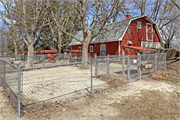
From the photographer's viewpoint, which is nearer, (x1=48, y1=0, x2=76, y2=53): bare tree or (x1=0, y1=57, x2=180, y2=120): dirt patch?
(x1=0, y1=57, x2=180, y2=120): dirt patch

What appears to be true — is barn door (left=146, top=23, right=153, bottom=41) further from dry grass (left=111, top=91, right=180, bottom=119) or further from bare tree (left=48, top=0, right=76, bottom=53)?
dry grass (left=111, top=91, right=180, bottom=119)

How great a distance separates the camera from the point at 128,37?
788 inches

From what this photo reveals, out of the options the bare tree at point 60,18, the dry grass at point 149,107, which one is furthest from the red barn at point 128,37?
the dry grass at point 149,107

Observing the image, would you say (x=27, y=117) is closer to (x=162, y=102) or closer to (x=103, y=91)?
(x=103, y=91)

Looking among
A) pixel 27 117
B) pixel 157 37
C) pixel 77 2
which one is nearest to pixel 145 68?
pixel 27 117

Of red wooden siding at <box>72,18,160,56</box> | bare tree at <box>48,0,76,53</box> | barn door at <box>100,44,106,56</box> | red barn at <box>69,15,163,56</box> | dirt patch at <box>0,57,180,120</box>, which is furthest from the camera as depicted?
barn door at <box>100,44,106,56</box>

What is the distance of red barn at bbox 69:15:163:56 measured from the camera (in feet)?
63.2

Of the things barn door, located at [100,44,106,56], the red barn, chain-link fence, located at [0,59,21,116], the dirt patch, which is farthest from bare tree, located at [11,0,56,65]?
Result: the dirt patch

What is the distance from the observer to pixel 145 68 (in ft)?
31.1

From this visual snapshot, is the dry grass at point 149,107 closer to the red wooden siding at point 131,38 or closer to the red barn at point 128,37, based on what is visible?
the red barn at point 128,37

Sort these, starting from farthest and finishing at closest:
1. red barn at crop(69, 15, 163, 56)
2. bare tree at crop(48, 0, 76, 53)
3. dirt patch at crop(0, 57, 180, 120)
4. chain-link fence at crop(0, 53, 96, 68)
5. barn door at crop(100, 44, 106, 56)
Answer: barn door at crop(100, 44, 106, 56) → red barn at crop(69, 15, 163, 56) → bare tree at crop(48, 0, 76, 53) → chain-link fence at crop(0, 53, 96, 68) → dirt patch at crop(0, 57, 180, 120)

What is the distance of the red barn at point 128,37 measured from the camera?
1927 centimetres

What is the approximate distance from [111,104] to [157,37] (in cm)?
2275

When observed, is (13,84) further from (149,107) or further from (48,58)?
(48,58)
